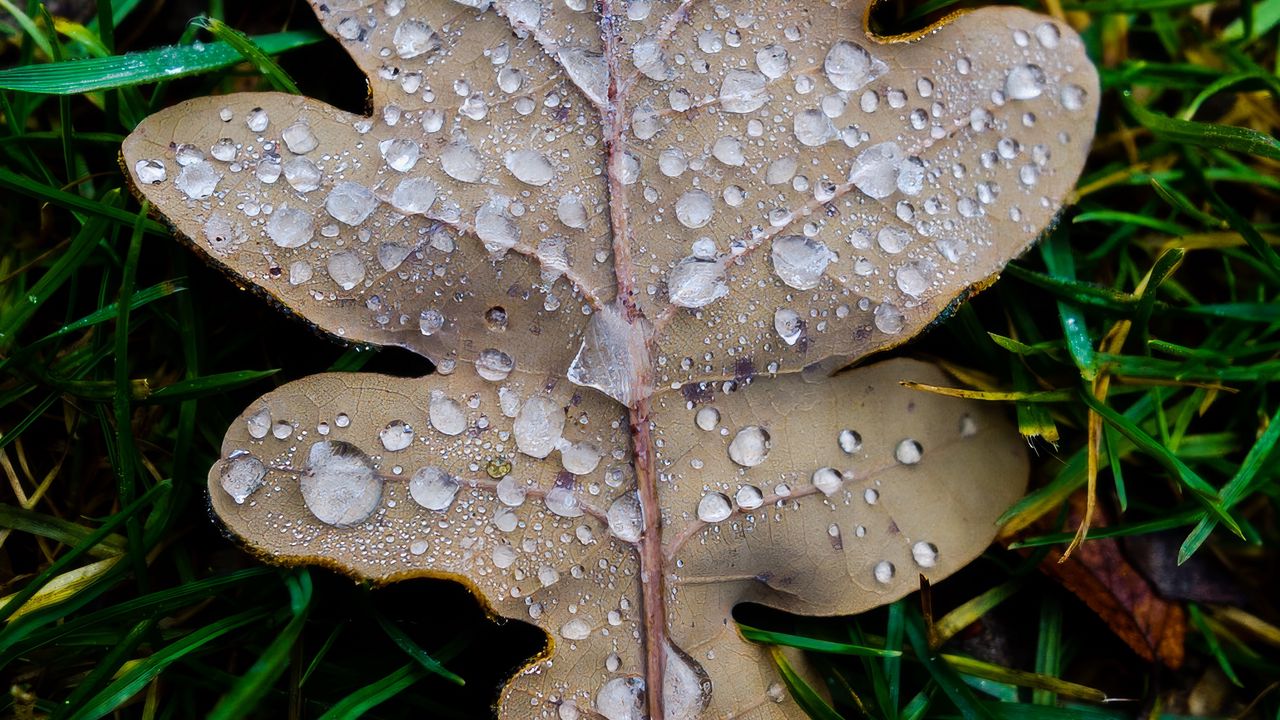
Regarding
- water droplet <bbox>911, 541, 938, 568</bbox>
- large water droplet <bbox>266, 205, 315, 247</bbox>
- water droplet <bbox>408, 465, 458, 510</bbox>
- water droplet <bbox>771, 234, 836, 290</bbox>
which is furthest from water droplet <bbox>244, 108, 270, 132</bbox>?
water droplet <bbox>911, 541, 938, 568</bbox>

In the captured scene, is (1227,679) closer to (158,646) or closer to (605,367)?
(605,367)

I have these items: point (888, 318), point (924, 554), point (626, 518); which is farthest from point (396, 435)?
point (924, 554)

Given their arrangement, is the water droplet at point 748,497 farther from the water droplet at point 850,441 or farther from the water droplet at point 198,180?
the water droplet at point 198,180

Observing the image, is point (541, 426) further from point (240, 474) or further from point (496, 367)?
point (240, 474)

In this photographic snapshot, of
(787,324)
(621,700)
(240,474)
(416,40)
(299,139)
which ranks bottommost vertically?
(621,700)

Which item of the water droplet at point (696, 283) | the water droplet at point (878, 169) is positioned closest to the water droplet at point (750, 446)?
the water droplet at point (696, 283)

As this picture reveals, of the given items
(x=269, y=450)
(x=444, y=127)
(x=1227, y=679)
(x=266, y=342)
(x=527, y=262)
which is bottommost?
(x=1227, y=679)

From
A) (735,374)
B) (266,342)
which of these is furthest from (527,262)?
(266,342)
